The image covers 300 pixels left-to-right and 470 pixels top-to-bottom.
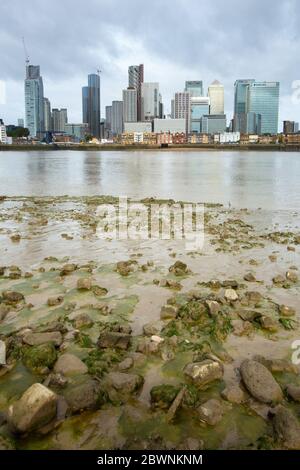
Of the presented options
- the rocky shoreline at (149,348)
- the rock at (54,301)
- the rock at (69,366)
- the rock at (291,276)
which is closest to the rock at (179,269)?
the rocky shoreline at (149,348)

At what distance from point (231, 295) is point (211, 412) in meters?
4.18

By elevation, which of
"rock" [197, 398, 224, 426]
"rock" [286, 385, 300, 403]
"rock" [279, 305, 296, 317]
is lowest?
"rock" [197, 398, 224, 426]

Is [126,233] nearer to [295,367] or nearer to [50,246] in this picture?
[50,246]

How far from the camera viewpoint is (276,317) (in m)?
8.46

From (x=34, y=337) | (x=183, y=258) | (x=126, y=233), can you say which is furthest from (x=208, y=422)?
(x=126, y=233)

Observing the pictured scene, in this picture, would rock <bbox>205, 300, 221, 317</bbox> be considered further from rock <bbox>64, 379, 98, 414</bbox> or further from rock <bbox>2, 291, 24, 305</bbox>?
rock <bbox>2, 291, 24, 305</bbox>

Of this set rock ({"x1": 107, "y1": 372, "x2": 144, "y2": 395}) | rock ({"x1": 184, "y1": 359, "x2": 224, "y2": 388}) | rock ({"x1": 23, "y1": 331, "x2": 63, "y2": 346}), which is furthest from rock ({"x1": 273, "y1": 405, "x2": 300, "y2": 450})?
rock ({"x1": 23, "y1": 331, "x2": 63, "y2": 346})

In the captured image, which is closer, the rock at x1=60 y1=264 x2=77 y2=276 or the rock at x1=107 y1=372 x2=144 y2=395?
the rock at x1=107 y1=372 x2=144 y2=395

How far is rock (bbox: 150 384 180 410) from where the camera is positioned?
18.5ft

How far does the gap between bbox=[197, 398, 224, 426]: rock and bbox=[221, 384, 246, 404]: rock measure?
0.23 metres

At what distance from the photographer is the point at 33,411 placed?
201 inches

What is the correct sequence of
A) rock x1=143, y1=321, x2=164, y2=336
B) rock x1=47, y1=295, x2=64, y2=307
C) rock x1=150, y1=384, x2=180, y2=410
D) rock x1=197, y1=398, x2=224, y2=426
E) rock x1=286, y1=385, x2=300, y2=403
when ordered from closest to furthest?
rock x1=197, y1=398, x2=224, y2=426
rock x1=150, y1=384, x2=180, y2=410
rock x1=286, y1=385, x2=300, y2=403
rock x1=143, y1=321, x2=164, y2=336
rock x1=47, y1=295, x2=64, y2=307

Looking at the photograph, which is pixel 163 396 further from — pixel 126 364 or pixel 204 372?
pixel 126 364

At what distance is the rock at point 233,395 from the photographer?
578 cm
